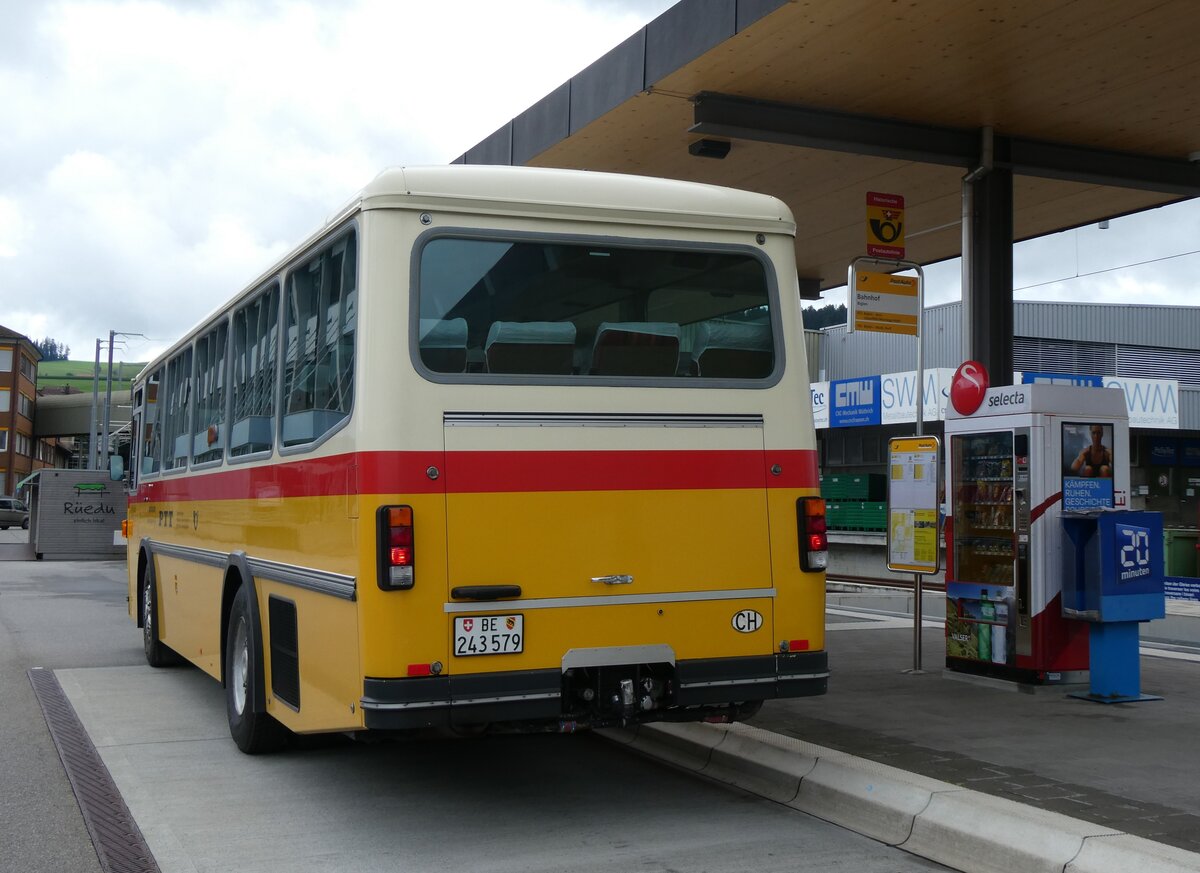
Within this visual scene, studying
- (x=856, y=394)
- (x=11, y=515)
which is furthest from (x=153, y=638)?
(x=11, y=515)

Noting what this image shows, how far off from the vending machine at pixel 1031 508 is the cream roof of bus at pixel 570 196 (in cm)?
377

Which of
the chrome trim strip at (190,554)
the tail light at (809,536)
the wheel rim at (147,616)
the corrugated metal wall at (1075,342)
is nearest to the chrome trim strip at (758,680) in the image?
the tail light at (809,536)

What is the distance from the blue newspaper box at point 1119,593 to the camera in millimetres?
9133

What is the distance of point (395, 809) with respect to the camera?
21.9ft

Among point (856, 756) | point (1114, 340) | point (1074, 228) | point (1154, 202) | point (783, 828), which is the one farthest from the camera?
point (1114, 340)

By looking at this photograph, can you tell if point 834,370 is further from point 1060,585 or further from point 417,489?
point 417,489

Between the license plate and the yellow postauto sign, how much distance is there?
623 centimetres

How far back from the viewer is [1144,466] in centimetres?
4547

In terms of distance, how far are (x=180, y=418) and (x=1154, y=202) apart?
33.8ft

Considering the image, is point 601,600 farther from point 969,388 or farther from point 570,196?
point 969,388

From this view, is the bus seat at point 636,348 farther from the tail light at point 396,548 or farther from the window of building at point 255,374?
the window of building at point 255,374

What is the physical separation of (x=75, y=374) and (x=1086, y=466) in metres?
130

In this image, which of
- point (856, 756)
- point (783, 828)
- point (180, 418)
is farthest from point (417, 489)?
point (180, 418)

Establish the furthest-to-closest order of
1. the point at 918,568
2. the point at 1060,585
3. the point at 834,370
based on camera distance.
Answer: the point at 834,370
the point at 918,568
the point at 1060,585
